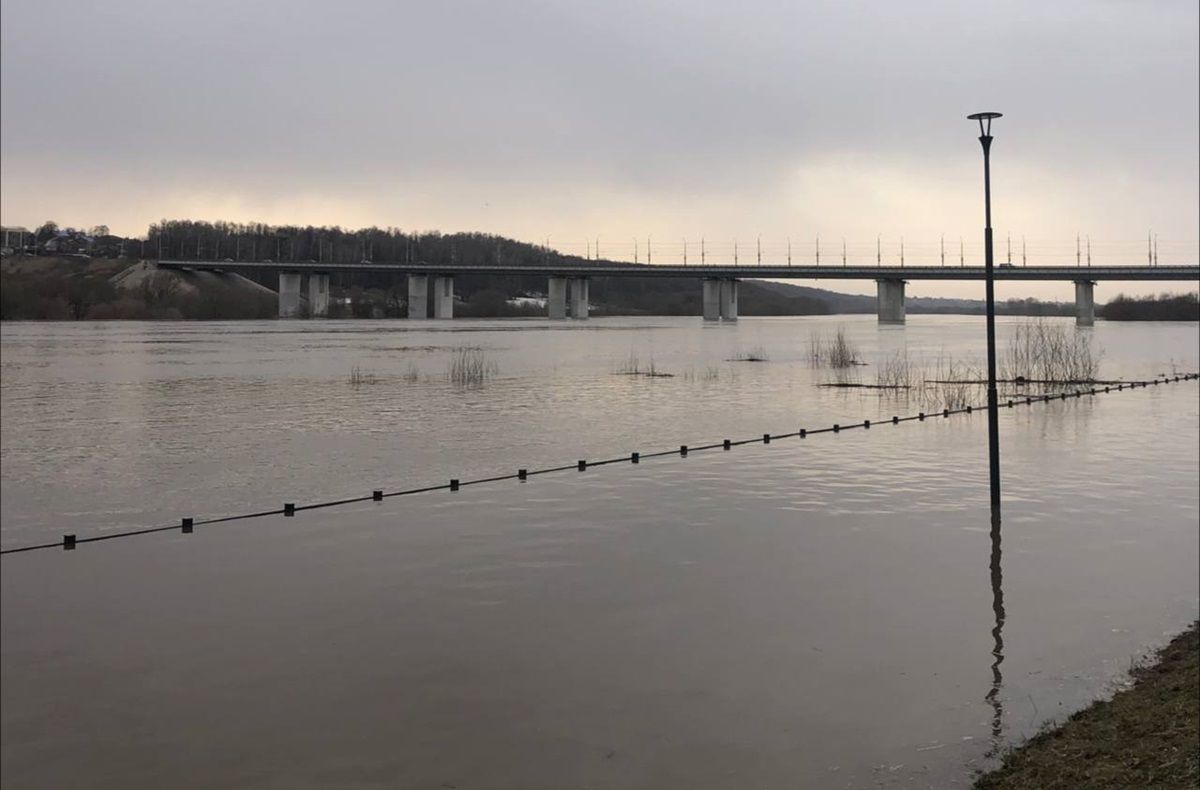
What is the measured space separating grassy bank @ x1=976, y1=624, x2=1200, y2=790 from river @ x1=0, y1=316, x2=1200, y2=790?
0.50 metres

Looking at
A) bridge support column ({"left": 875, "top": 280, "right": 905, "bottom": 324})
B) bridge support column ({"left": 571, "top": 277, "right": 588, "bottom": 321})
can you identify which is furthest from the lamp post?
bridge support column ({"left": 571, "top": 277, "right": 588, "bottom": 321})

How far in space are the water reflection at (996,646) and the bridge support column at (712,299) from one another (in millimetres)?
161514

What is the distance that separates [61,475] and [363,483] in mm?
6720

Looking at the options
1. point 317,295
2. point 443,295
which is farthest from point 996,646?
point 317,295

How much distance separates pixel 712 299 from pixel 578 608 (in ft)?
548

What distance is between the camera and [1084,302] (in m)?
153

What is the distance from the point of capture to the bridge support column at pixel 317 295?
188m

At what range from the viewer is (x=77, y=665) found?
10953 mm

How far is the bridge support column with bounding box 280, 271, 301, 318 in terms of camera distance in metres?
186

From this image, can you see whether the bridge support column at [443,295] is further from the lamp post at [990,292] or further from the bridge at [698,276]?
the lamp post at [990,292]

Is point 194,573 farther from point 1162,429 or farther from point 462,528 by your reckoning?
point 1162,429

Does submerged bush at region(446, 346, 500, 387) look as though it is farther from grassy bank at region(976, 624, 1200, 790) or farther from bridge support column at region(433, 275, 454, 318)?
bridge support column at region(433, 275, 454, 318)

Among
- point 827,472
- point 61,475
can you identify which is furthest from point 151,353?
point 827,472

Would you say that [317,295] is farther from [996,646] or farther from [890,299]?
[996,646]
